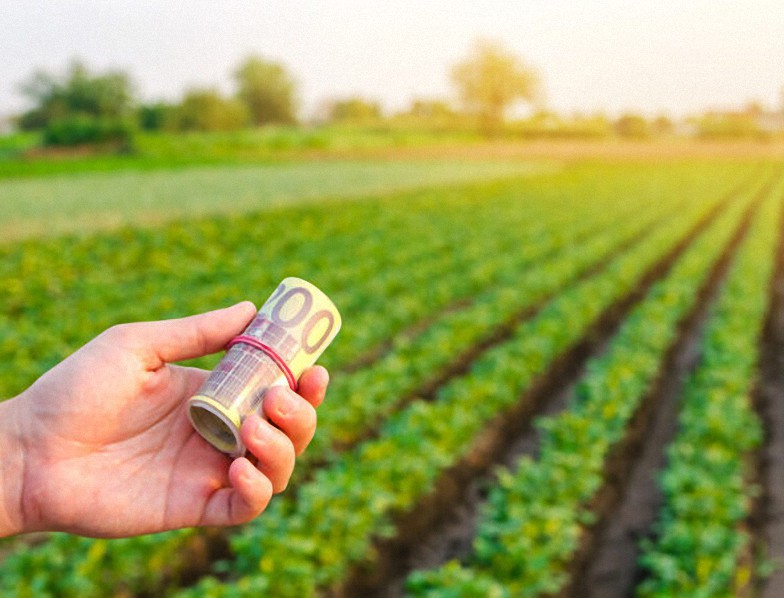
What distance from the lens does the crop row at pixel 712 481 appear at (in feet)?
13.9

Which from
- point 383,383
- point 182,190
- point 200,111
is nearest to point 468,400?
point 383,383

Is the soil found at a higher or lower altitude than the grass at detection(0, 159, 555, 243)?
lower

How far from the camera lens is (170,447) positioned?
2.45m

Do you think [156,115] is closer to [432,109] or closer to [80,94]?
[80,94]

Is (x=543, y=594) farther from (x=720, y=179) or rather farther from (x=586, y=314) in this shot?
(x=720, y=179)

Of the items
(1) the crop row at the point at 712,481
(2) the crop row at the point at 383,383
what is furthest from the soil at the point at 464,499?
(2) the crop row at the point at 383,383

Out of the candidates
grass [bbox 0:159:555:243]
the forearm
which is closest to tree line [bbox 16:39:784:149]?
grass [bbox 0:159:555:243]

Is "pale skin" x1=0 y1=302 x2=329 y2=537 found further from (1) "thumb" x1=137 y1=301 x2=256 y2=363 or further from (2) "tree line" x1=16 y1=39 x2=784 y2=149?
(2) "tree line" x1=16 y1=39 x2=784 y2=149

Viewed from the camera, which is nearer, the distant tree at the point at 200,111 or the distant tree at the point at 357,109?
the distant tree at the point at 200,111

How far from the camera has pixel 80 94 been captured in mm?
55531

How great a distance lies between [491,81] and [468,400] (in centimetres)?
7754

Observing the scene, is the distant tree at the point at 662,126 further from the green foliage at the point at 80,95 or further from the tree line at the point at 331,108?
the green foliage at the point at 80,95

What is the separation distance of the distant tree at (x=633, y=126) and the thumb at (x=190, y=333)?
261ft

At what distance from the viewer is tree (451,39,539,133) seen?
7912 centimetres
